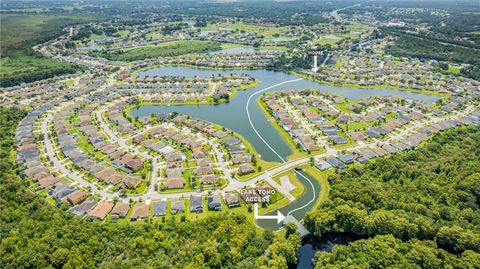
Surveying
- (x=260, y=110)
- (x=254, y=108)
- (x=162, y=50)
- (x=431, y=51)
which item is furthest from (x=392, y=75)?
(x=162, y=50)

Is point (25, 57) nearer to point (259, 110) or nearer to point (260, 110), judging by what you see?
point (259, 110)

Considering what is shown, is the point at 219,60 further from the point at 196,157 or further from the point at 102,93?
the point at 196,157

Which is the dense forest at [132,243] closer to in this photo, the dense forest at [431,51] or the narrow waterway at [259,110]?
the narrow waterway at [259,110]

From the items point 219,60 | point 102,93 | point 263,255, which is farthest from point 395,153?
point 219,60

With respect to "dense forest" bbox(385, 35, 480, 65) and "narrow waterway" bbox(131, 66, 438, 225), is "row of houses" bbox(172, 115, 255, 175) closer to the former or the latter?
"narrow waterway" bbox(131, 66, 438, 225)

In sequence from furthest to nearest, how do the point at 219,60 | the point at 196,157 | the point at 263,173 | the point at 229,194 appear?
the point at 219,60 < the point at 196,157 < the point at 263,173 < the point at 229,194
